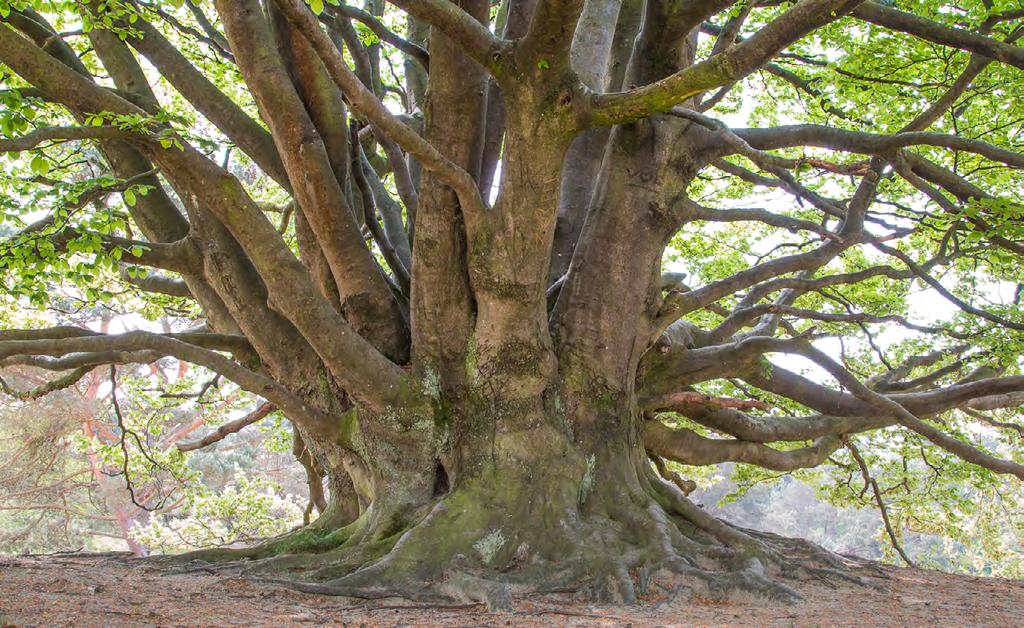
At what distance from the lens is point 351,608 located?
4.17m

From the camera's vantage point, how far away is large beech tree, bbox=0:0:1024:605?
4.82 metres

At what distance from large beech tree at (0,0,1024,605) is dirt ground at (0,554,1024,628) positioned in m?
0.25

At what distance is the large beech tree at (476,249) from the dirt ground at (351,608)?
0.81 ft

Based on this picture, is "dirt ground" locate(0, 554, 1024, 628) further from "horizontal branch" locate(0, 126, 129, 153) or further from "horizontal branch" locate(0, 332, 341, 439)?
"horizontal branch" locate(0, 126, 129, 153)

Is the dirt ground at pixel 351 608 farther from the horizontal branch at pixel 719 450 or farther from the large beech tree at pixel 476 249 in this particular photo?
the horizontal branch at pixel 719 450

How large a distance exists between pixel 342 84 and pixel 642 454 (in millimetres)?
4053

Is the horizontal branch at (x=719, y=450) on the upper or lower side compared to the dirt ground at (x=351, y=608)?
upper

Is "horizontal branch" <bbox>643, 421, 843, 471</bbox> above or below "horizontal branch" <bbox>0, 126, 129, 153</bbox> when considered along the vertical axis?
below

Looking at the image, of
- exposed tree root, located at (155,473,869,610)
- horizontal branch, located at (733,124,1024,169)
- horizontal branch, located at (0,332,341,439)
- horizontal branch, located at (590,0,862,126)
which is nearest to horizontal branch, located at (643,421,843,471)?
exposed tree root, located at (155,473,869,610)

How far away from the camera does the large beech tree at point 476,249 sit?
4.82 metres

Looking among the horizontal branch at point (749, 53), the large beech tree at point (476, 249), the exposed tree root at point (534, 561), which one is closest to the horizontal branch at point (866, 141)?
the large beech tree at point (476, 249)

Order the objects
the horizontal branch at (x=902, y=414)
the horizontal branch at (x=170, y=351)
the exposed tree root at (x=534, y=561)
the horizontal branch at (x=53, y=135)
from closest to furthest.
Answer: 1. the horizontal branch at (x=53, y=135)
2. the exposed tree root at (x=534, y=561)
3. the horizontal branch at (x=170, y=351)
4. the horizontal branch at (x=902, y=414)

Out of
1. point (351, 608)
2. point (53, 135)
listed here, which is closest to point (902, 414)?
point (351, 608)

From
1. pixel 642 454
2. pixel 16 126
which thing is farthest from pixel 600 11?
pixel 16 126
